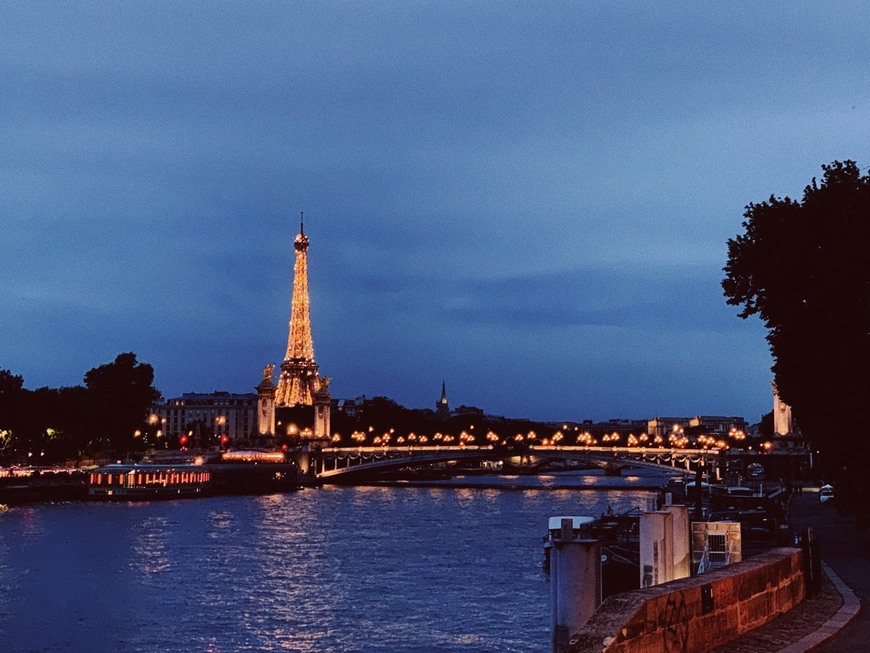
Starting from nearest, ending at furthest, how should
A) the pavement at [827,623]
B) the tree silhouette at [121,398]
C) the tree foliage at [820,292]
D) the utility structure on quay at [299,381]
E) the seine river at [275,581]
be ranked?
1. the pavement at [827,623]
2. the tree foliage at [820,292]
3. the seine river at [275,581]
4. the tree silhouette at [121,398]
5. the utility structure on quay at [299,381]

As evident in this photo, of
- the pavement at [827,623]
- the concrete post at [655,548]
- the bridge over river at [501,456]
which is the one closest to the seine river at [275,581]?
the concrete post at [655,548]

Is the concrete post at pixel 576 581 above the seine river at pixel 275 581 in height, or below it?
above

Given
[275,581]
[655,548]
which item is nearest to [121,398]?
[275,581]

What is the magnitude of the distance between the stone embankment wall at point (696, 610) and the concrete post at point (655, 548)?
4.27m

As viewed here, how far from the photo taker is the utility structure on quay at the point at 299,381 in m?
167

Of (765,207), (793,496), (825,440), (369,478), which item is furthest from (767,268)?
(369,478)

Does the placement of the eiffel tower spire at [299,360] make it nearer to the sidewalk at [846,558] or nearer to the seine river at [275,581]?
the seine river at [275,581]

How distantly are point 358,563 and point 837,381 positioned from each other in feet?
81.2

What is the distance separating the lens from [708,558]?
21.9 meters

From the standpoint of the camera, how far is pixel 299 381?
171625 millimetres

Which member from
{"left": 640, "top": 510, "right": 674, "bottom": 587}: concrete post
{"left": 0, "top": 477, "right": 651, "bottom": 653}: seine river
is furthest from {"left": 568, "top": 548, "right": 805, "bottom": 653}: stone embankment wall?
{"left": 0, "top": 477, "right": 651, "bottom": 653}: seine river

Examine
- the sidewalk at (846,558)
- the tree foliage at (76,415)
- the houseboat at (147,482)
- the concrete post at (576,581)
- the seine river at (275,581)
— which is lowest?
the seine river at (275,581)

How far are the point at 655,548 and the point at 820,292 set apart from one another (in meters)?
10.8

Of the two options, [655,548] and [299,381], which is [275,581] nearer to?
[655,548]
